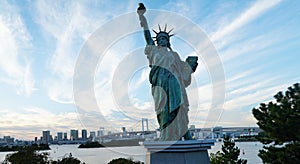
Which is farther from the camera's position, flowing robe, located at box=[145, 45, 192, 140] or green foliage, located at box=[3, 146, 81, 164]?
green foliage, located at box=[3, 146, 81, 164]

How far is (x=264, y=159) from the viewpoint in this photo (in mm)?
10172

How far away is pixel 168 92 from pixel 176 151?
4.62 ft

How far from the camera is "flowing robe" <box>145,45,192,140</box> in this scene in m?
6.29

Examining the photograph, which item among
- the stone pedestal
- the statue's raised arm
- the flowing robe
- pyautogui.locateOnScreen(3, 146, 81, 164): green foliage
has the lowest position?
pyautogui.locateOnScreen(3, 146, 81, 164): green foliage

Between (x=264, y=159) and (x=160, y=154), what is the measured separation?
612cm

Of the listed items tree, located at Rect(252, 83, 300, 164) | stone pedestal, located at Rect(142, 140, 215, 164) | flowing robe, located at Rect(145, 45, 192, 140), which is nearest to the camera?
stone pedestal, located at Rect(142, 140, 215, 164)

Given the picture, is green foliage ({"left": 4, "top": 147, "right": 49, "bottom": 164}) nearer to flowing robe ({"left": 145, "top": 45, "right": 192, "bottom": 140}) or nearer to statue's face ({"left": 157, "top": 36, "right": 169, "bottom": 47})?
flowing robe ({"left": 145, "top": 45, "right": 192, "bottom": 140})

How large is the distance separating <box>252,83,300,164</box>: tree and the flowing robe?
473 cm

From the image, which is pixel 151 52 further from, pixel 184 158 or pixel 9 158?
pixel 9 158

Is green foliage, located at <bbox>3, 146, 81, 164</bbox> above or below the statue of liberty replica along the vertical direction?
below

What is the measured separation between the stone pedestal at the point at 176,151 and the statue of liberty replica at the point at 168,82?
1.93 feet

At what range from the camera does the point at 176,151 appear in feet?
18.3

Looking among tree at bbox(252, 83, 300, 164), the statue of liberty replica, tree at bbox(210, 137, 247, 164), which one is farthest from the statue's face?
tree at bbox(210, 137, 247, 164)

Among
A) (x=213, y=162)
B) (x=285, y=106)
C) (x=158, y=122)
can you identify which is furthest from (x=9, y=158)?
(x=285, y=106)
